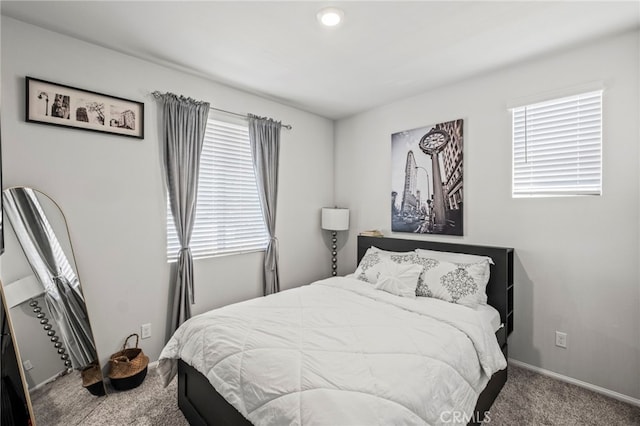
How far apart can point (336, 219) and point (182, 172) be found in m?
1.88

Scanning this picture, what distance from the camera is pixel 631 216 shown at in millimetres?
2146

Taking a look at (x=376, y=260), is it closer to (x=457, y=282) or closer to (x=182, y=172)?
(x=457, y=282)

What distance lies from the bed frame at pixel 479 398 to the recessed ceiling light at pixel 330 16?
219cm

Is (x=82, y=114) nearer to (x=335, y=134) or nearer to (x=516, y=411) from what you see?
(x=335, y=134)

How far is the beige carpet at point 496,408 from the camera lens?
1.95 m

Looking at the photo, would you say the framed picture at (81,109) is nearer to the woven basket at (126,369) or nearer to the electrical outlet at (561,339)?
the woven basket at (126,369)

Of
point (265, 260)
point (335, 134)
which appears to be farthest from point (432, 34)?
point (265, 260)

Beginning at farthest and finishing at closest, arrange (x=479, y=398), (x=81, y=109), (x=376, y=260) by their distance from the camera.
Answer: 1. (x=376, y=260)
2. (x=81, y=109)
3. (x=479, y=398)

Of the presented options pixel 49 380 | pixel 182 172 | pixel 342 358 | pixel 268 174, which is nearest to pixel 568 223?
pixel 342 358

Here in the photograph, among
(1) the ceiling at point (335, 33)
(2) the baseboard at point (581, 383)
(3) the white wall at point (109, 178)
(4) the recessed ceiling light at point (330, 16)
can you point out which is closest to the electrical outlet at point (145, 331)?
(3) the white wall at point (109, 178)

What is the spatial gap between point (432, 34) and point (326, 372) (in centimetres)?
232

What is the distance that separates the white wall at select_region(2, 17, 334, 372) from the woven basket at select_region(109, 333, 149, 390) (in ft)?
0.41

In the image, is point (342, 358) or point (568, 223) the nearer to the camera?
point (342, 358)

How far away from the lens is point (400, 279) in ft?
8.64
